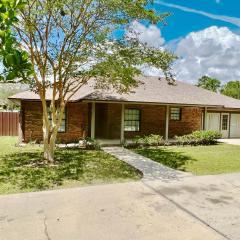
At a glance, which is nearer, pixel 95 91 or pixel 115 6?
pixel 115 6

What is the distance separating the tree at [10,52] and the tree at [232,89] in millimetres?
77727

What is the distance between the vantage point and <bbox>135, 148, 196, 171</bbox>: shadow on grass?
13260 mm

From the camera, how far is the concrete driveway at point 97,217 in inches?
233

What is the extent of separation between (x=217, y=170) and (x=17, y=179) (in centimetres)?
757

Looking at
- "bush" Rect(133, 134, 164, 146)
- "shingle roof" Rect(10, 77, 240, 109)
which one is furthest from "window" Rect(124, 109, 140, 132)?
"bush" Rect(133, 134, 164, 146)

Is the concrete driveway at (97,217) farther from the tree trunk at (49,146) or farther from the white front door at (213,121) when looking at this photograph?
the white front door at (213,121)

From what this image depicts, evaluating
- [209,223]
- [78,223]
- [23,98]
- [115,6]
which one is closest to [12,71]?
[78,223]

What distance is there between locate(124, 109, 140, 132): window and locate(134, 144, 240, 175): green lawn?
3618mm

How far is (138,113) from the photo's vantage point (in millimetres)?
21688

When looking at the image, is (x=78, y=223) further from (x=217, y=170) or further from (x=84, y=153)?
(x=84, y=153)

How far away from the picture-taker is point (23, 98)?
17688mm

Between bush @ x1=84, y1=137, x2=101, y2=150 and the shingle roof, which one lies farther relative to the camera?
the shingle roof

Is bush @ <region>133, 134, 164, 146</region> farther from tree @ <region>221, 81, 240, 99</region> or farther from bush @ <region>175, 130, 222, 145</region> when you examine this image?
tree @ <region>221, 81, 240, 99</region>

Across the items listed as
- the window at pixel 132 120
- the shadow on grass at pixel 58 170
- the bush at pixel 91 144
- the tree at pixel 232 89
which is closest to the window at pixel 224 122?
the window at pixel 132 120
